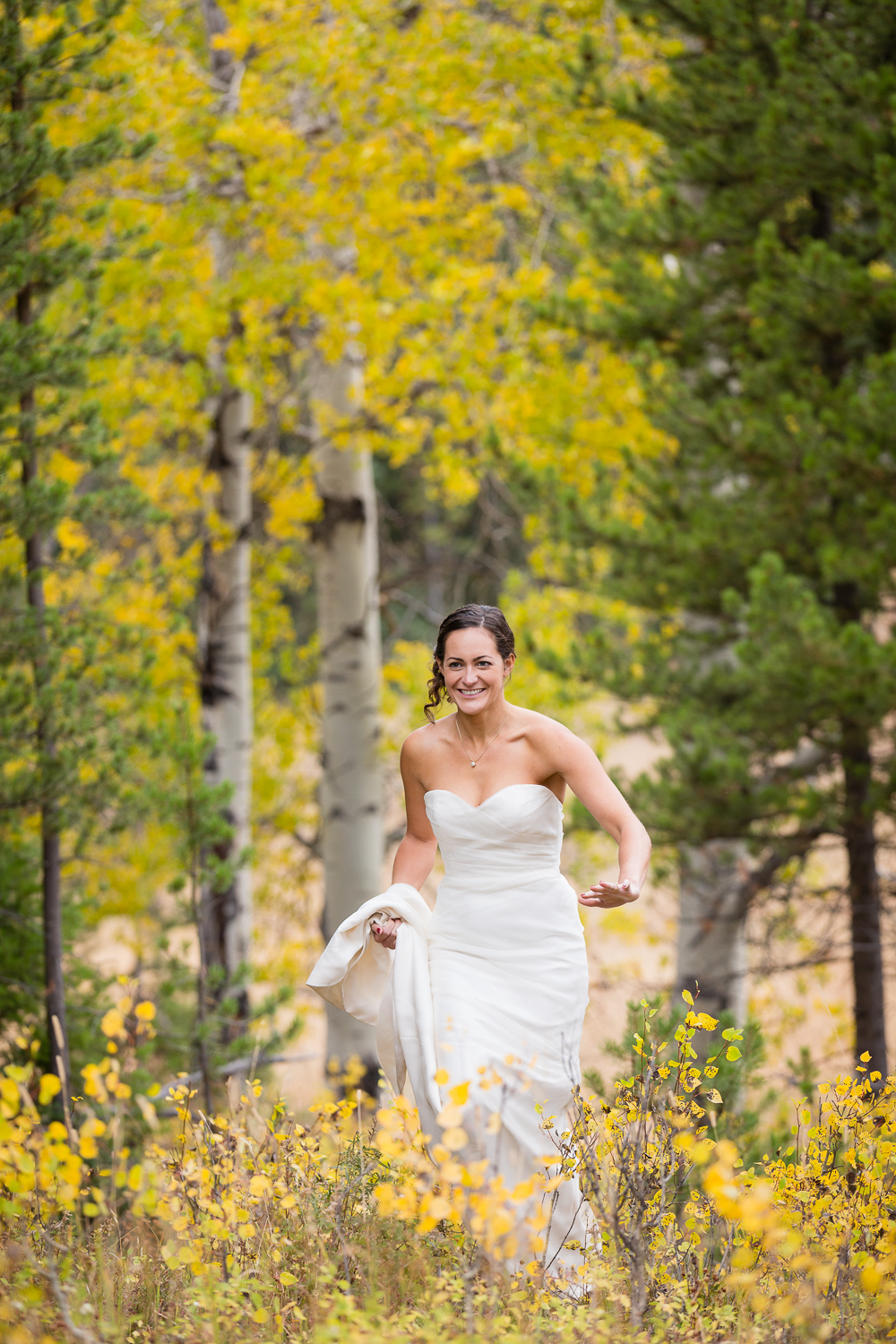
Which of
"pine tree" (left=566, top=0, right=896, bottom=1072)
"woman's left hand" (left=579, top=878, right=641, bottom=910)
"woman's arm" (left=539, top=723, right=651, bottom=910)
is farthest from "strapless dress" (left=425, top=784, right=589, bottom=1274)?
"pine tree" (left=566, top=0, right=896, bottom=1072)

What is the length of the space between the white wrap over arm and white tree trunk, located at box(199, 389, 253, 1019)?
3931 millimetres

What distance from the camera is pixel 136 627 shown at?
563 centimetres

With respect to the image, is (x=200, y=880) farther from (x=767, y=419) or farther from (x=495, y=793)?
(x=767, y=419)

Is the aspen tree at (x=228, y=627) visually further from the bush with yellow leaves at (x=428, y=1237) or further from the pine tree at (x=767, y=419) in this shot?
the bush with yellow leaves at (x=428, y=1237)

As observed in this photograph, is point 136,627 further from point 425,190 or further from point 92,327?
point 425,190

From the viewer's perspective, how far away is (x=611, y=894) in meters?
2.97

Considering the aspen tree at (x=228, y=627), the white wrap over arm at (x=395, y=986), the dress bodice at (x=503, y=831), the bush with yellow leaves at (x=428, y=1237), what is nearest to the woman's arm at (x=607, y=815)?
the dress bodice at (x=503, y=831)

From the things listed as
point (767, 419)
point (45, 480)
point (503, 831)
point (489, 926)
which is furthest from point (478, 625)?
point (767, 419)

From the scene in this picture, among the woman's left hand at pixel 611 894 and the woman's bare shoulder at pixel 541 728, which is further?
the woman's bare shoulder at pixel 541 728

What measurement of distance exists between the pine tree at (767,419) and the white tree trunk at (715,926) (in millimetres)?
246

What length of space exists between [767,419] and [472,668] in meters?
3.35

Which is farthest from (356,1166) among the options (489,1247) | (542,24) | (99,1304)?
(542,24)

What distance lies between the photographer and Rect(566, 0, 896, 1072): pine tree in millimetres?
5645

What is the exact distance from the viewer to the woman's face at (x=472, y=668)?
351 centimetres
